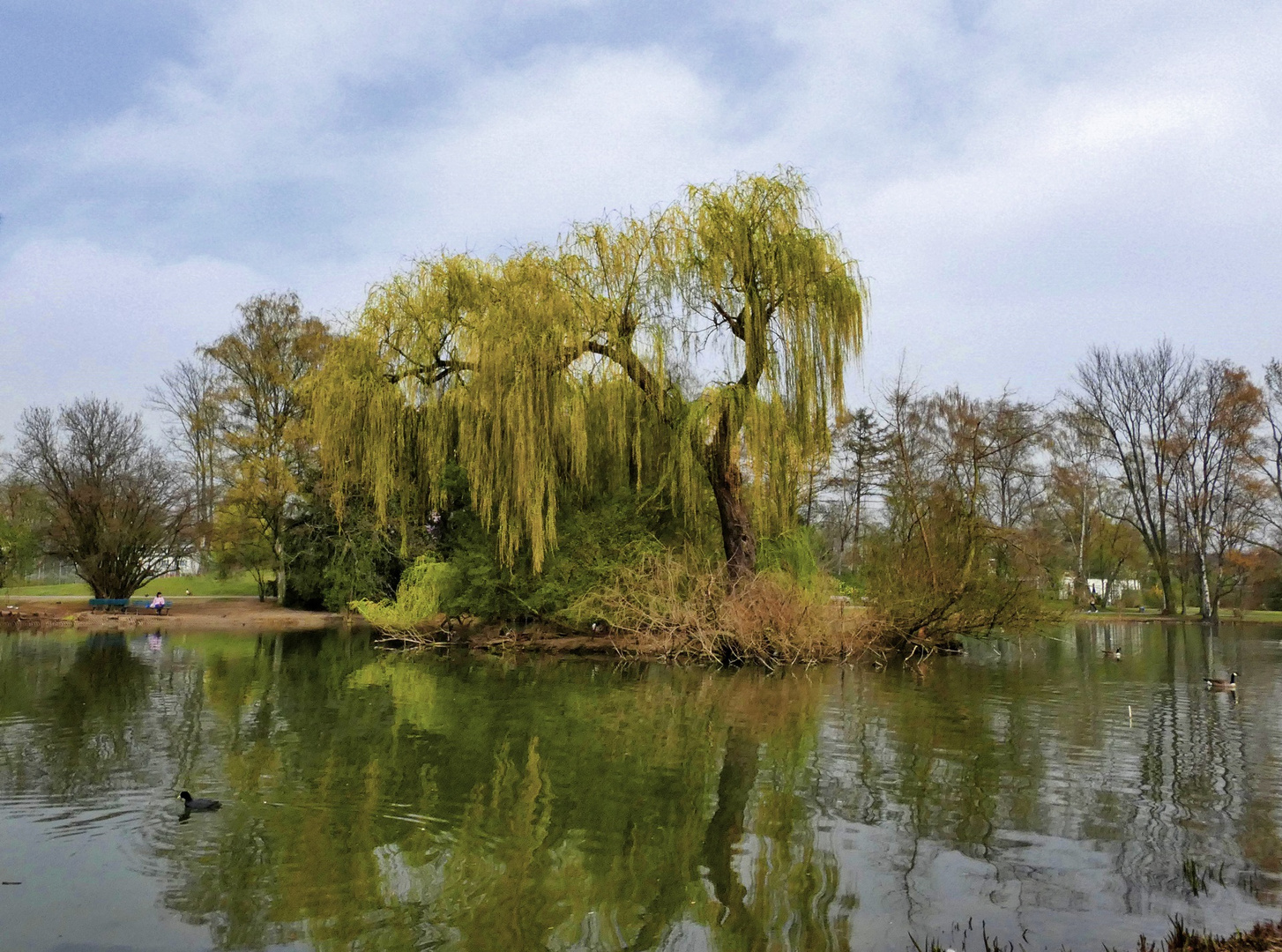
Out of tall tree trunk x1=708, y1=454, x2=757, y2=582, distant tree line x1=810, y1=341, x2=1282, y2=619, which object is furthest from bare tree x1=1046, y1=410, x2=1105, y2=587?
tall tree trunk x1=708, y1=454, x2=757, y2=582

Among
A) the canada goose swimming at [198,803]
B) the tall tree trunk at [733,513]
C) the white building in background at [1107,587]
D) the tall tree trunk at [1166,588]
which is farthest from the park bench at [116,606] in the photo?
the tall tree trunk at [1166,588]

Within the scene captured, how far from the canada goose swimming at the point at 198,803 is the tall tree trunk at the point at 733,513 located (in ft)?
46.5

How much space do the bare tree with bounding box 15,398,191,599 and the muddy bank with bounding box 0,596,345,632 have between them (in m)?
1.66

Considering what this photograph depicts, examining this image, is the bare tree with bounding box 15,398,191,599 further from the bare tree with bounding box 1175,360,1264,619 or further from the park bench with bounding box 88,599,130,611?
the bare tree with bounding box 1175,360,1264,619

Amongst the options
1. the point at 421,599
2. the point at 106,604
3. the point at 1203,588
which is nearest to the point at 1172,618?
the point at 1203,588

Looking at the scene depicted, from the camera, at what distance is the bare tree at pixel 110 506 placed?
108ft

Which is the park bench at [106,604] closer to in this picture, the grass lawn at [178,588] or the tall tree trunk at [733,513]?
the grass lawn at [178,588]

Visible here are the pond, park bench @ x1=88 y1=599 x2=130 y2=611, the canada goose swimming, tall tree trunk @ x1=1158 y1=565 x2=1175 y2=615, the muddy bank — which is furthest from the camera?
tall tree trunk @ x1=1158 y1=565 x2=1175 y2=615

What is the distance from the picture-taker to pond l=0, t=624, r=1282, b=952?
5.35 meters

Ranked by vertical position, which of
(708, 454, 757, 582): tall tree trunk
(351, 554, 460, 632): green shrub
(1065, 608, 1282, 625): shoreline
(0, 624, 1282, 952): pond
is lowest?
(0, 624, 1282, 952): pond

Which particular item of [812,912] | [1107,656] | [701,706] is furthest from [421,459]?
[812,912]

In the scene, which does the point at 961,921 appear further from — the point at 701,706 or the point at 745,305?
the point at 745,305

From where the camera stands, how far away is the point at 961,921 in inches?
211

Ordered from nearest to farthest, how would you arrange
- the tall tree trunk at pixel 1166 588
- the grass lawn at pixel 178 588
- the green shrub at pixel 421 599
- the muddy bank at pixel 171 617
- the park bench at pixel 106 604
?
the green shrub at pixel 421 599
the muddy bank at pixel 171 617
the park bench at pixel 106 604
the tall tree trunk at pixel 1166 588
the grass lawn at pixel 178 588
